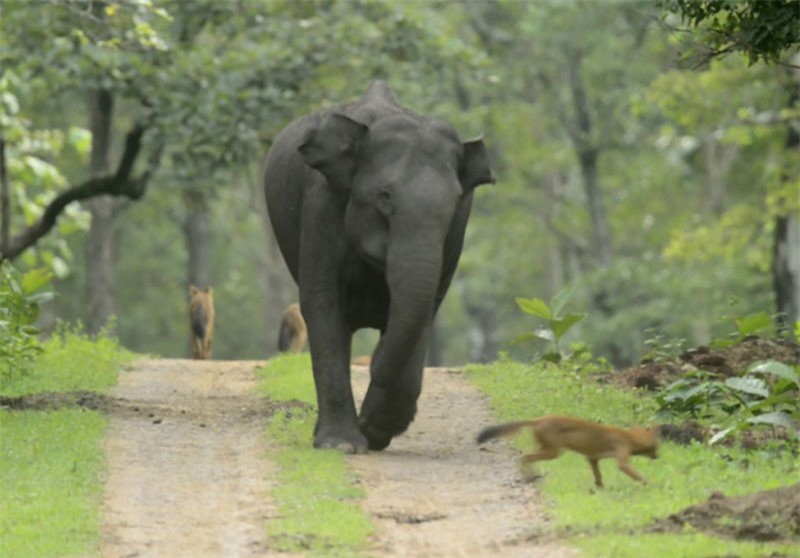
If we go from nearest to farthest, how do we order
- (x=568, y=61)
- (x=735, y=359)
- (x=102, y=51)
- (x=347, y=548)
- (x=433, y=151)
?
(x=347, y=548)
(x=433, y=151)
(x=735, y=359)
(x=102, y=51)
(x=568, y=61)

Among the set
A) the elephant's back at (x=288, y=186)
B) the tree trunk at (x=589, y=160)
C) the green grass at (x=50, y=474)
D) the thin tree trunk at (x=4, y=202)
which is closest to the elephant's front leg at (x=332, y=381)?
the elephant's back at (x=288, y=186)

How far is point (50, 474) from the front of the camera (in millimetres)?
13383

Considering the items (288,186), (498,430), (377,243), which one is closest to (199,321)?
(288,186)

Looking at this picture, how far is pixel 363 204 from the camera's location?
14.5 metres

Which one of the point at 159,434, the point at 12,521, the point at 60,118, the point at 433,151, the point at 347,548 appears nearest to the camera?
the point at 347,548

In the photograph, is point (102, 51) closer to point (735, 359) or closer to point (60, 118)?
point (735, 359)

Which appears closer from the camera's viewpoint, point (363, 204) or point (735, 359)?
point (363, 204)

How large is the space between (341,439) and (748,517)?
4391mm

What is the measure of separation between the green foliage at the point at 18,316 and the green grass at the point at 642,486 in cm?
500

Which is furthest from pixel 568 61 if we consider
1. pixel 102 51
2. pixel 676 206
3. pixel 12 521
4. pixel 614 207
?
pixel 12 521

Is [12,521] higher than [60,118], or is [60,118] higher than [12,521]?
[12,521]

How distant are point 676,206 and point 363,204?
47678 mm

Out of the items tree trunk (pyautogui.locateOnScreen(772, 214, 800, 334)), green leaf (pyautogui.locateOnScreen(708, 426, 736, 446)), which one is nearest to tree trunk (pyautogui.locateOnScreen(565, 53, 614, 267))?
tree trunk (pyautogui.locateOnScreen(772, 214, 800, 334))

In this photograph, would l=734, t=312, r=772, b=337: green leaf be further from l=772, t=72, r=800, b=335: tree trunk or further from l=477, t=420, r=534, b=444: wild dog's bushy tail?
l=772, t=72, r=800, b=335: tree trunk
